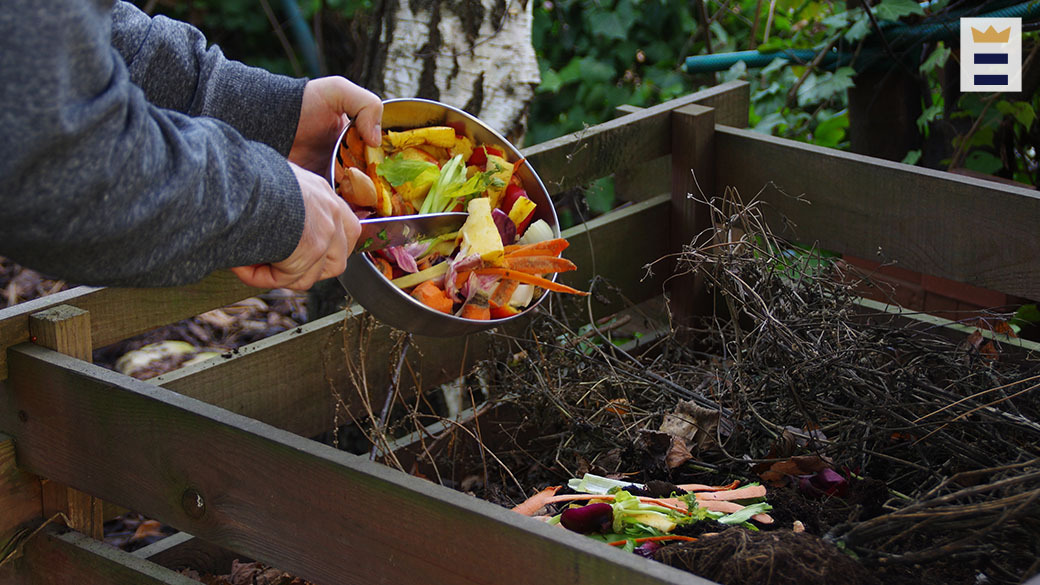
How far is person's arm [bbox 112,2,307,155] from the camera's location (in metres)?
1.73

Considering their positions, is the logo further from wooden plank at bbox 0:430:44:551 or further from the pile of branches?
wooden plank at bbox 0:430:44:551

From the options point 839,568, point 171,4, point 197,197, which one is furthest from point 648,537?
point 171,4

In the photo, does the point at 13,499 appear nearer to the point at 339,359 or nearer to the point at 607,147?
the point at 339,359

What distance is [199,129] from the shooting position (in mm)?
1226

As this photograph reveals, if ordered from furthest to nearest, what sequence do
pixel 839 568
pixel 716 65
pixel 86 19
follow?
pixel 716 65, pixel 839 568, pixel 86 19

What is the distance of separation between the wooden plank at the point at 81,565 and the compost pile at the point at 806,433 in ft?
2.08

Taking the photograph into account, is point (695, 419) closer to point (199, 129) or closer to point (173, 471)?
point (173, 471)

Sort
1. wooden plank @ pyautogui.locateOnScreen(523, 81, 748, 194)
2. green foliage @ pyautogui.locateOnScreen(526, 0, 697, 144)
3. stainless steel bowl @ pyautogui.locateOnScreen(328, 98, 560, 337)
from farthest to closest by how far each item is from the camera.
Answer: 1. green foliage @ pyautogui.locateOnScreen(526, 0, 697, 144)
2. wooden plank @ pyautogui.locateOnScreen(523, 81, 748, 194)
3. stainless steel bowl @ pyautogui.locateOnScreen(328, 98, 560, 337)

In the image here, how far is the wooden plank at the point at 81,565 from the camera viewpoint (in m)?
1.69

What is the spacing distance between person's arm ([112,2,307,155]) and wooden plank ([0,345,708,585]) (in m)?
0.49

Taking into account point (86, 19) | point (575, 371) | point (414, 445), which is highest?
point (86, 19)

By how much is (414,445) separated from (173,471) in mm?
762

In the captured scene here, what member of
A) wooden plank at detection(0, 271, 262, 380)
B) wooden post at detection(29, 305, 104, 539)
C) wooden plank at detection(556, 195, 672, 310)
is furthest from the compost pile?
wooden post at detection(29, 305, 104, 539)

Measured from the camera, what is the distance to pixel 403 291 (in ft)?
5.10
